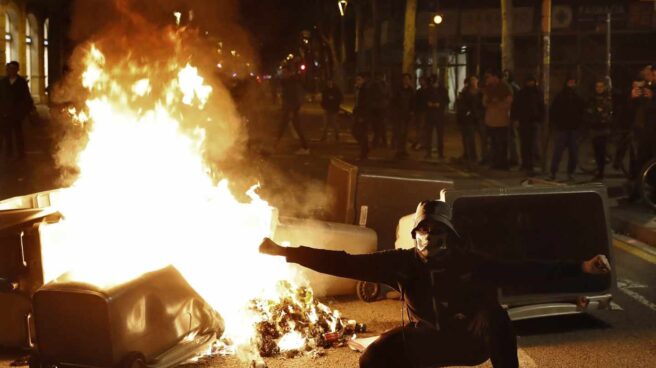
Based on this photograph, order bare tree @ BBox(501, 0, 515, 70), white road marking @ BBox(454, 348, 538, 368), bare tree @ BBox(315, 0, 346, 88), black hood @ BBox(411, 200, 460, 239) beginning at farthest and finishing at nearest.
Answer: bare tree @ BBox(315, 0, 346, 88)
bare tree @ BBox(501, 0, 515, 70)
white road marking @ BBox(454, 348, 538, 368)
black hood @ BBox(411, 200, 460, 239)

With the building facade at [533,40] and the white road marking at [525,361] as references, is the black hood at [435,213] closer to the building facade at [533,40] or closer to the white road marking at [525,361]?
the white road marking at [525,361]

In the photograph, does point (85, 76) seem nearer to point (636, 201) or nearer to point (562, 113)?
point (636, 201)

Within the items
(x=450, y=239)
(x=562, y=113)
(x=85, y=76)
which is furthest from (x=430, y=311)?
(x=562, y=113)

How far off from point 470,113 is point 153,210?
12.8 metres

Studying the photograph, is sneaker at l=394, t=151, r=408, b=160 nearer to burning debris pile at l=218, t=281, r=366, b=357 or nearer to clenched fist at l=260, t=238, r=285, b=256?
burning debris pile at l=218, t=281, r=366, b=357

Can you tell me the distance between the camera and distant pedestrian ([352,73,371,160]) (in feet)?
65.9

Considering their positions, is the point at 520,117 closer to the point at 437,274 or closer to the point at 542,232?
the point at 542,232

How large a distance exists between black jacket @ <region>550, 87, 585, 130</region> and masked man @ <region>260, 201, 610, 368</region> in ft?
37.9

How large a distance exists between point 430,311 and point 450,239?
13.6 inches

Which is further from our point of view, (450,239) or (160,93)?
(160,93)

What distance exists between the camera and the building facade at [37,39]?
1564 inches

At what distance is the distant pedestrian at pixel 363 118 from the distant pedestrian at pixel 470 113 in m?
2.28

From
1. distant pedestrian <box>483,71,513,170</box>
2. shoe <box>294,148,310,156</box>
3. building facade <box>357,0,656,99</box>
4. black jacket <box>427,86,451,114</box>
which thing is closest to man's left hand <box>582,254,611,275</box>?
distant pedestrian <box>483,71,513,170</box>

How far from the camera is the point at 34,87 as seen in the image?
4200cm
